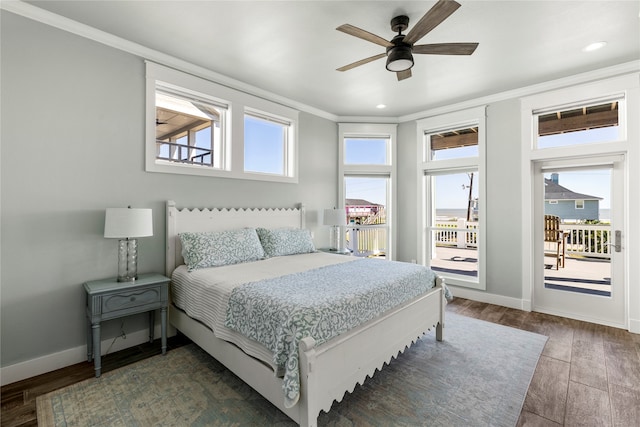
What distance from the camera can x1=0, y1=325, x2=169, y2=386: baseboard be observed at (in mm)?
2203

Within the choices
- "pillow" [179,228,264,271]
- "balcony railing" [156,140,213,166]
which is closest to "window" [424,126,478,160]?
"pillow" [179,228,264,271]

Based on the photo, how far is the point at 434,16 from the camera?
74.9 inches

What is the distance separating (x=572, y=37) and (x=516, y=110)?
1.30 m

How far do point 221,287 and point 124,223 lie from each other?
102 centimetres

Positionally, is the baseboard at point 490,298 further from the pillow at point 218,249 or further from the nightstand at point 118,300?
the nightstand at point 118,300

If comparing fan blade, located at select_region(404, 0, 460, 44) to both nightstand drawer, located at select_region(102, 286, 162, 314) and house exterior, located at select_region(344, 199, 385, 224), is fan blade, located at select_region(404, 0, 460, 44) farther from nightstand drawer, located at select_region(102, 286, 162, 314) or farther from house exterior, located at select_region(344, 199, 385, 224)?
house exterior, located at select_region(344, 199, 385, 224)

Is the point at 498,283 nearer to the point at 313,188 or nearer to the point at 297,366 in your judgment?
the point at 313,188

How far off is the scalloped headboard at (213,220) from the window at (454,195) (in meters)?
2.32

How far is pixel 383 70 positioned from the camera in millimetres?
3301

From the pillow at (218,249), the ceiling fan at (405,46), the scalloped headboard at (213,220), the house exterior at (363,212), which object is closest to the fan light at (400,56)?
the ceiling fan at (405,46)

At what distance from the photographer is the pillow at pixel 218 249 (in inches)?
111

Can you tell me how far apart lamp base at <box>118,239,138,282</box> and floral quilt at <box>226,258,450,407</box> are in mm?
1230

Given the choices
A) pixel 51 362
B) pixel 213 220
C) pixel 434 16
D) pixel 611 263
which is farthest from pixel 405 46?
pixel 51 362

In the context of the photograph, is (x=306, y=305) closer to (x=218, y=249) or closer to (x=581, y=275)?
(x=218, y=249)
